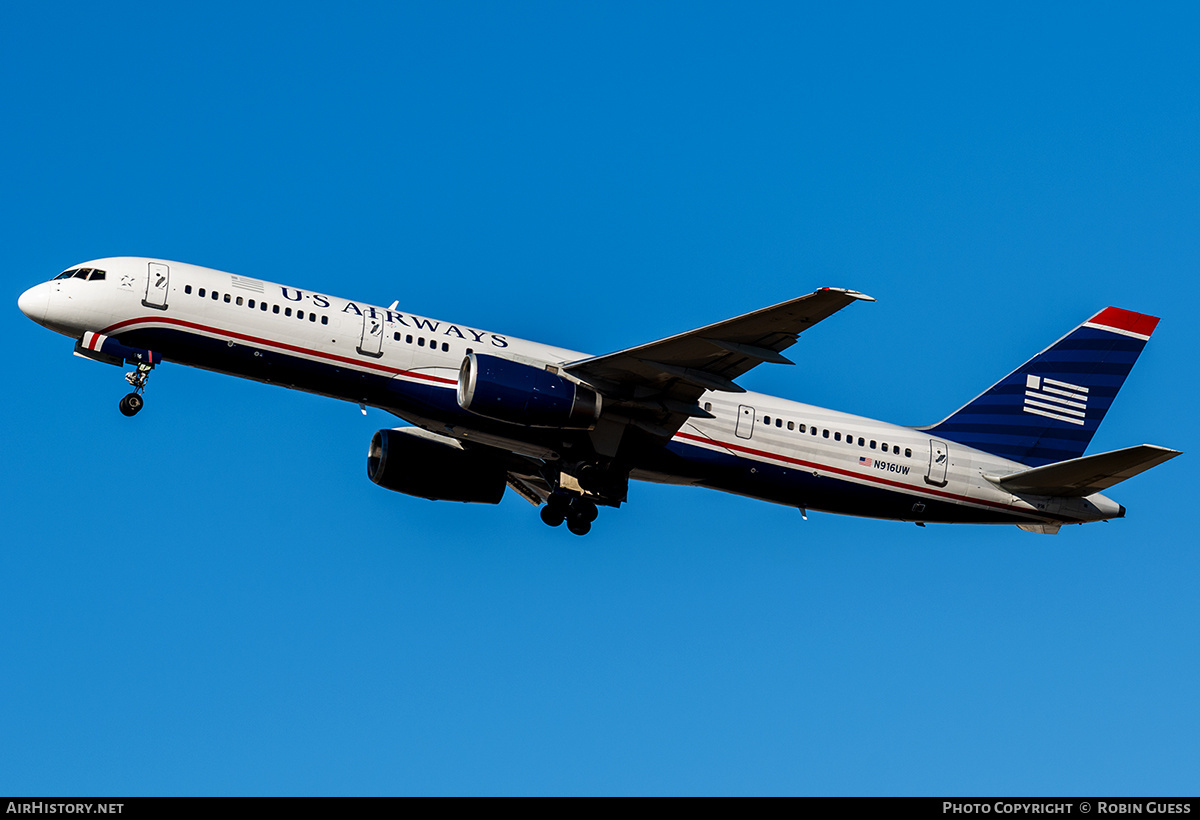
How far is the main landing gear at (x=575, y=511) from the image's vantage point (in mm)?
36281

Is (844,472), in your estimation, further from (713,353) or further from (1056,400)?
(1056,400)

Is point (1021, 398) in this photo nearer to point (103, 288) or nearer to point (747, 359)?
point (747, 359)

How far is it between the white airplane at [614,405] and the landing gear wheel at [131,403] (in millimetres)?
50

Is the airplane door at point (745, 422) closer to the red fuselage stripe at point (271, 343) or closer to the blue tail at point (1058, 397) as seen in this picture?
the blue tail at point (1058, 397)

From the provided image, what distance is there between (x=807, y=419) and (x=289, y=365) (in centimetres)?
1386

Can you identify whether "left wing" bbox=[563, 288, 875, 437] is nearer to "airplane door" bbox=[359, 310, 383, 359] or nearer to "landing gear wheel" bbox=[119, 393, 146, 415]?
"airplane door" bbox=[359, 310, 383, 359]

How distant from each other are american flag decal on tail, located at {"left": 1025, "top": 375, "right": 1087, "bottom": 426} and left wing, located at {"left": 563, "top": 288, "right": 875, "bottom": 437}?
11.6 metres

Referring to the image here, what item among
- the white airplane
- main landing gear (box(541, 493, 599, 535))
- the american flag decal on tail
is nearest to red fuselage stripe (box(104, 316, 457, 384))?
the white airplane

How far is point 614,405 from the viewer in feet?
112

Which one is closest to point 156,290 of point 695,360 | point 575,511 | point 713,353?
point 575,511

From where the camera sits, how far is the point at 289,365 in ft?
108

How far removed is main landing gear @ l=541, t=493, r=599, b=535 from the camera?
36.3 meters

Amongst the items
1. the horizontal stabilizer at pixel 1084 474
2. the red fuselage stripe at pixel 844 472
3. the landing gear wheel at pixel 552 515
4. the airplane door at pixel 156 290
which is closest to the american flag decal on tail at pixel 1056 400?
the horizontal stabilizer at pixel 1084 474
